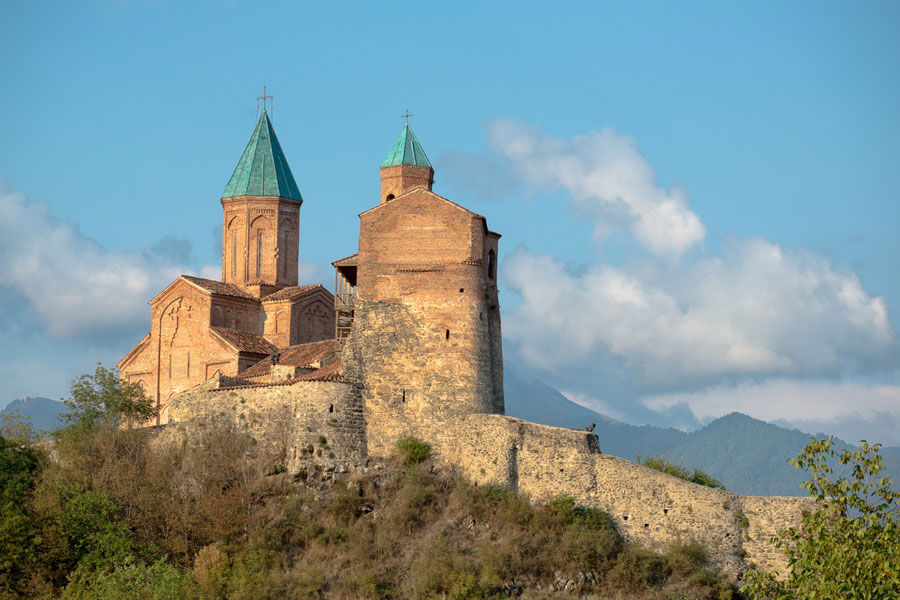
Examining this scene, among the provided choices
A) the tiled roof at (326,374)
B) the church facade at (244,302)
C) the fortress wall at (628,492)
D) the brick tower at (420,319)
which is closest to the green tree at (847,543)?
the fortress wall at (628,492)

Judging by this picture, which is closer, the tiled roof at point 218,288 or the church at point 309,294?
the church at point 309,294

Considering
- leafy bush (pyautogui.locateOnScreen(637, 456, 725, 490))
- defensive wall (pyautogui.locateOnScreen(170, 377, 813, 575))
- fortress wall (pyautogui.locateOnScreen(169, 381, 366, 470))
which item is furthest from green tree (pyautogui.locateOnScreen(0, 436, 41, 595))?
leafy bush (pyautogui.locateOnScreen(637, 456, 725, 490))

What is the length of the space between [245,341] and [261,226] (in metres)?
6.12

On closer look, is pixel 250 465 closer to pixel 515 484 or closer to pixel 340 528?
pixel 340 528

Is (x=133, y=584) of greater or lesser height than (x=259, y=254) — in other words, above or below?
below

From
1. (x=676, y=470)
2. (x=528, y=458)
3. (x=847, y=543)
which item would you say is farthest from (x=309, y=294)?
(x=847, y=543)

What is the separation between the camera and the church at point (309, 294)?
3959cm

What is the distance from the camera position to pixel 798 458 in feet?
76.6

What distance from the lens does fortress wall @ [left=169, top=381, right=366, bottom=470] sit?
39.0m

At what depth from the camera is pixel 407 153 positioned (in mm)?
46938

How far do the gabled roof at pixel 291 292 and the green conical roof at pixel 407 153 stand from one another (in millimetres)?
7050

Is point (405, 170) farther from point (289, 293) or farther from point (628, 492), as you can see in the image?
point (628, 492)

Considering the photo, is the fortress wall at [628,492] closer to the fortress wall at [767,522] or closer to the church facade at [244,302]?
the fortress wall at [767,522]

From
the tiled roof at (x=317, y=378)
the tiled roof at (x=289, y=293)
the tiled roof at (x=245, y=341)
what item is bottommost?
the tiled roof at (x=317, y=378)
